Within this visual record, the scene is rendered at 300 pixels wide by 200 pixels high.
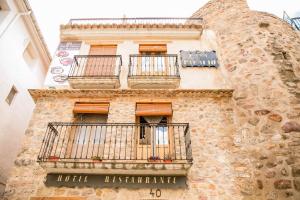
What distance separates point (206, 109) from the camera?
796 cm

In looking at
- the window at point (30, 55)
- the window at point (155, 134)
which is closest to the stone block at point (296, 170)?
the window at point (155, 134)

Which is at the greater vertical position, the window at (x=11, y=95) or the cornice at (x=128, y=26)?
the cornice at (x=128, y=26)

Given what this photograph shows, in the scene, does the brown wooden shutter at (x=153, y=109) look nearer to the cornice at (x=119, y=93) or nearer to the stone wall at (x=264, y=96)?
the cornice at (x=119, y=93)

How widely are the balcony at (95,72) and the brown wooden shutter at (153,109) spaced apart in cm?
125

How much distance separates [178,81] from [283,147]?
146 inches

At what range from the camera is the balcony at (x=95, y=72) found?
859cm

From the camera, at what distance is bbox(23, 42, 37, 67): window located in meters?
10.7

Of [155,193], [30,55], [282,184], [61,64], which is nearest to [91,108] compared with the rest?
[61,64]

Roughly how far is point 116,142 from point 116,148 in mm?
192

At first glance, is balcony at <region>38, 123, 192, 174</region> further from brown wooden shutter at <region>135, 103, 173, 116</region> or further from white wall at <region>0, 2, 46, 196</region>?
white wall at <region>0, 2, 46, 196</region>

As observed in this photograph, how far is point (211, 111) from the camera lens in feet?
25.9

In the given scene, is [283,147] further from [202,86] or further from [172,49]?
[172,49]

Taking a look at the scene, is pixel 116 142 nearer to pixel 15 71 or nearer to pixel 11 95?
pixel 11 95

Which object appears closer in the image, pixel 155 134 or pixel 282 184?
pixel 282 184
